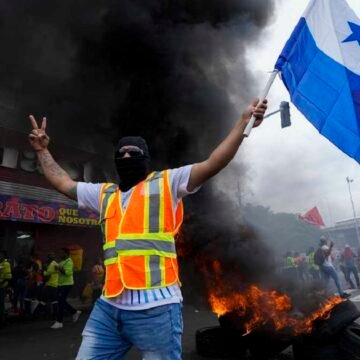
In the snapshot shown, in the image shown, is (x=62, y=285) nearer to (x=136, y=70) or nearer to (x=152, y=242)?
(x=136, y=70)

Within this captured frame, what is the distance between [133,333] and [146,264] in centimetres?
33

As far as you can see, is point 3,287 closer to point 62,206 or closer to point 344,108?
point 62,206

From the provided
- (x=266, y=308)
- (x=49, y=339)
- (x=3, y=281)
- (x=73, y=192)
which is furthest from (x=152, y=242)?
(x=3, y=281)

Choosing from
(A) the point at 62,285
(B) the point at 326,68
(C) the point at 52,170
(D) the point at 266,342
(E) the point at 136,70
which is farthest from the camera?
(E) the point at 136,70

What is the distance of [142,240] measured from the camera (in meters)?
1.91

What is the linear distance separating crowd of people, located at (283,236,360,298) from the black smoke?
3.26m

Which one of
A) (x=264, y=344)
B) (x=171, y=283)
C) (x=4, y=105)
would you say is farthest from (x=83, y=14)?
(x=171, y=283)

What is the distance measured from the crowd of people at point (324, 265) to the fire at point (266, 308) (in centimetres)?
418

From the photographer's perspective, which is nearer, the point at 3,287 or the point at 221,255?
the point at 221,255

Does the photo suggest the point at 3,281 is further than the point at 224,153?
Yes

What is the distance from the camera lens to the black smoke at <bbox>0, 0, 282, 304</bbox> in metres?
Answer: 7.88

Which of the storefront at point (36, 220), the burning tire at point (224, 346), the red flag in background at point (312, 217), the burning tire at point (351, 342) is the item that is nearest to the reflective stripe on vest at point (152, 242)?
the burning tire at point (351, 342)

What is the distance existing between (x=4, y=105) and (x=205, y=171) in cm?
849

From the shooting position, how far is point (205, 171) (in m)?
1.94
